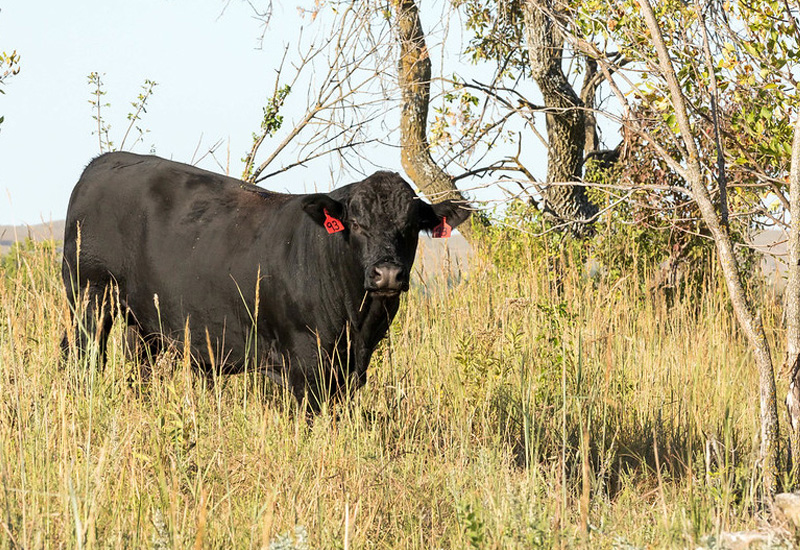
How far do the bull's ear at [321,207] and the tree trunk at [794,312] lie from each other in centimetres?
253

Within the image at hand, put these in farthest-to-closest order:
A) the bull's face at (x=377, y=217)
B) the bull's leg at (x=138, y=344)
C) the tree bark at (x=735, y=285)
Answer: the bull's leg at (x=138, y=344) < the bull's face at (x=377, y=217) < the tree bark at (x=735, y=285)

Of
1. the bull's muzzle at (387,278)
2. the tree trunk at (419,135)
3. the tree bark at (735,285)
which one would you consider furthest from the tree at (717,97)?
the tree trunk at (419,135)

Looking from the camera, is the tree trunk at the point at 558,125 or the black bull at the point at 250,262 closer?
the black bull at the point at 250,262

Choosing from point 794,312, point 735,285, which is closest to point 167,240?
point 735,285

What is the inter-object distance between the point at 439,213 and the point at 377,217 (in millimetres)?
522

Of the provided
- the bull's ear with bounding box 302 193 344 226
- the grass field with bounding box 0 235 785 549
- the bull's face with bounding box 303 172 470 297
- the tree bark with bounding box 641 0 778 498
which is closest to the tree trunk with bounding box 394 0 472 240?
the grass field with bounding box 0 235 785 549

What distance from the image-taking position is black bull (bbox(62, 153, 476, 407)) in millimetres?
5395

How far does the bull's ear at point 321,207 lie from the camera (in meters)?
5.29

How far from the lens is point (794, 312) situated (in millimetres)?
4969

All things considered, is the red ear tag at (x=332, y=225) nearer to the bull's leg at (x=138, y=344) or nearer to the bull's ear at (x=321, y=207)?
the bull's ear at (x=321, y=207)

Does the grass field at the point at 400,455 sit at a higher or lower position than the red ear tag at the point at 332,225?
lower

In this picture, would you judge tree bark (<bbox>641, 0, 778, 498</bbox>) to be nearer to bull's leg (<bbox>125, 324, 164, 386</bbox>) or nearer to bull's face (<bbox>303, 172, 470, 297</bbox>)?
bull's face (<bbox>303, 172, 470, 297</bbox>)

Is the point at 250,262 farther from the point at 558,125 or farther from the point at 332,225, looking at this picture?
the point at 558,125

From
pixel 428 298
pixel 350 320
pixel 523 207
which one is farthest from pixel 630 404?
pixel 523 207
